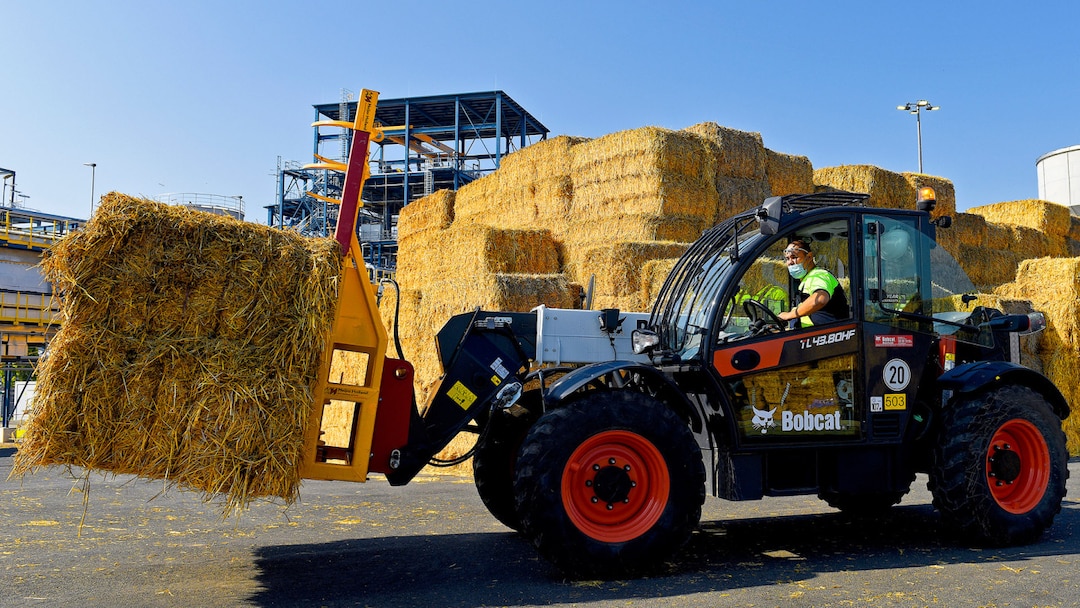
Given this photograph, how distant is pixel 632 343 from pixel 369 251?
47139 millimetres

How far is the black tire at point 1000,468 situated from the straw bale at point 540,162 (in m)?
11.2

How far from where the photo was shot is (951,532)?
5.95m

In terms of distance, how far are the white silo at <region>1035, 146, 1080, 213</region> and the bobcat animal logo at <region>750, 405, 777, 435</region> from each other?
1546 inches

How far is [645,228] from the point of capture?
14.4 meters

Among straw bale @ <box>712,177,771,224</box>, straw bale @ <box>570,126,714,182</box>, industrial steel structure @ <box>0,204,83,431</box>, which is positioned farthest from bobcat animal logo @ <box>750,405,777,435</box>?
industrial steel structure @ <box>0,204,83,431</box>

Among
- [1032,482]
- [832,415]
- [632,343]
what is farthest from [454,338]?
[1032,482]

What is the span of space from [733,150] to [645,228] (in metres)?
2.68

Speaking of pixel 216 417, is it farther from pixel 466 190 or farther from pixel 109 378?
pixel 466 190

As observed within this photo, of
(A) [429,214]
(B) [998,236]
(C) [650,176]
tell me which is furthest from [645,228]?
(B) [998,236]

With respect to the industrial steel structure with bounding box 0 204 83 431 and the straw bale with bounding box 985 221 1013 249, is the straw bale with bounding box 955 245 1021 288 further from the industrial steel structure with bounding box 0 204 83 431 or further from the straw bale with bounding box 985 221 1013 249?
the industrial steel structure with bounding box 0 204 83 431

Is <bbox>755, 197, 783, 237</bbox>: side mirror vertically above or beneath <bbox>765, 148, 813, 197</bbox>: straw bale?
beneath

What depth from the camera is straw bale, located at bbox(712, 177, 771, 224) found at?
1544cm

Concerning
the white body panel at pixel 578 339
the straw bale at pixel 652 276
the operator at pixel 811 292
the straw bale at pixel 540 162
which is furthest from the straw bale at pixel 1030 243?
the white body panel at pixel 578 339

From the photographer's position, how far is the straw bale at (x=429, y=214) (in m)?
20.3
